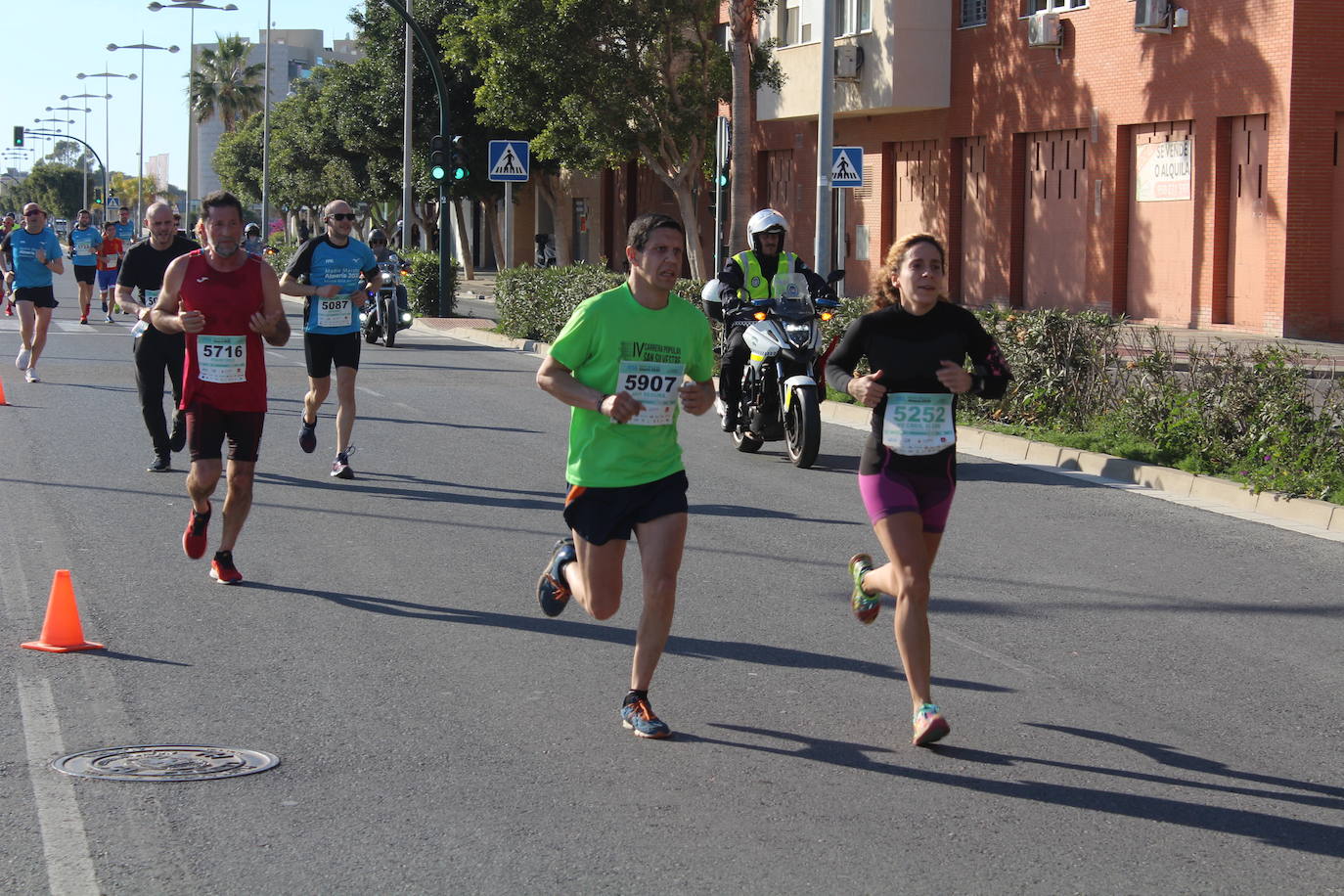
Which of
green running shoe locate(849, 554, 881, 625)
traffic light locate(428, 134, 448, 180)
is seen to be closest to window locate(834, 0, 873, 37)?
traffic light locate(428, 134, 448, 180)

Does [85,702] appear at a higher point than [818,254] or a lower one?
lower

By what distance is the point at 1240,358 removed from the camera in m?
12.3

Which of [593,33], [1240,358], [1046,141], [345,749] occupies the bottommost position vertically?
[345,749]

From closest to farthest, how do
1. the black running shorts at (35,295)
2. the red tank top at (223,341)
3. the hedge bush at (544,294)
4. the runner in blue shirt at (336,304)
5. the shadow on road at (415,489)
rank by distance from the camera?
the red tank top at (223,341) → the shadow on road at (415,489) → the runner in blue shirt at (336,304) → the black running shorts at (35,295) → the hedge bush at (544,294)

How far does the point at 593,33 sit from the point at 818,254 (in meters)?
12.5

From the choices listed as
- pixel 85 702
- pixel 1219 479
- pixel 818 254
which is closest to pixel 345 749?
pixel 85 702

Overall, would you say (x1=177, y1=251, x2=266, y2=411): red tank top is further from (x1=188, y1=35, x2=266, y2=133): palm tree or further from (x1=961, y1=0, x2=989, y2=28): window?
(x1=188, y1=35, x2=266, y2=133): palm tree

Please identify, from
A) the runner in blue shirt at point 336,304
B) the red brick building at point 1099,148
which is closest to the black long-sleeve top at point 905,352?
the runner in blue shirt at point 336,304

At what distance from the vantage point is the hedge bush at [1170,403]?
1135 centimetres

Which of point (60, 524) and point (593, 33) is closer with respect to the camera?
point (60, 524)

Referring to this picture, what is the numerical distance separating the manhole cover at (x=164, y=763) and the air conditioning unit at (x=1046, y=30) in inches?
1068

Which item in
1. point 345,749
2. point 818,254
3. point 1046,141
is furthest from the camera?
point 1046,141

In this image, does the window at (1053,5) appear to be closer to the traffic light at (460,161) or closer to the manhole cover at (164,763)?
the traffic light at (460,161)

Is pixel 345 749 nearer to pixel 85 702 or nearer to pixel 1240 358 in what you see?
pixel 85 702
